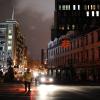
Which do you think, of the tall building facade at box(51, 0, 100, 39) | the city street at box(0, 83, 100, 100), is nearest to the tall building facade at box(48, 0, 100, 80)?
the tall building facade at box(51, 0, 100, 39)

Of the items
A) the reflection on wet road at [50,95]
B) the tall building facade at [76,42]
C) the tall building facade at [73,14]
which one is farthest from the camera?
the tall building facade at [73,14]

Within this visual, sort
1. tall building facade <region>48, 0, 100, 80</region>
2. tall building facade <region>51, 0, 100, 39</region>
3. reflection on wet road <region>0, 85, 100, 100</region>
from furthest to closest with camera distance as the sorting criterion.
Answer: tall building facade <region>51, 0, 100, 39</region>, tall building facade <region>48, 0, 100, 80</region>, reflection on wet road <region>0, 85, 100, 100</region>

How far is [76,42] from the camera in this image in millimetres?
89688

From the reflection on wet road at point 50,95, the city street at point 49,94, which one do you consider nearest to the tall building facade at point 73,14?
the city street at point 49,94

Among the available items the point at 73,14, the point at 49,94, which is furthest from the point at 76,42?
the point at 49,94

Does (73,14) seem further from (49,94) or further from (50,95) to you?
(50,95)

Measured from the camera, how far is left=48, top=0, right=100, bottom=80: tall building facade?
76500 mm

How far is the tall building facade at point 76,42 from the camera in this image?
3012 inches

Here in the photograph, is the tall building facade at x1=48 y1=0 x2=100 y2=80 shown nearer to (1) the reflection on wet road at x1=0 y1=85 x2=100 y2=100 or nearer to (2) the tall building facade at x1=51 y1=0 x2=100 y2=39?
(2) the tall building facade at x1=51 y1=0 x2=100 y2=39

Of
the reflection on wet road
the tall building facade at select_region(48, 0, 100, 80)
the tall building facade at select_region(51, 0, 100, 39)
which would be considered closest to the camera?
the reflection on wet road

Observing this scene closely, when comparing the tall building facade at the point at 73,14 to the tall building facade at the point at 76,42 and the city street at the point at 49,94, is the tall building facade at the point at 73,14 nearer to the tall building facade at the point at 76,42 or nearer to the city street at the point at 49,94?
the tall building facade at the point at 76,42

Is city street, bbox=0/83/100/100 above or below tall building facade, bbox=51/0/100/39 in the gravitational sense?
below

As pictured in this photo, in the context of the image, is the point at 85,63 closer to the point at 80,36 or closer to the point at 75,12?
the point at 80,36

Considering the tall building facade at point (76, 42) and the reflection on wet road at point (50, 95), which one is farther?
the tall building facade at point (76, 42)
